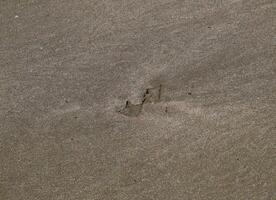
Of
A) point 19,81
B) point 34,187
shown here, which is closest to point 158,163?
point 34,187

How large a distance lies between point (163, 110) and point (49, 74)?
779mm

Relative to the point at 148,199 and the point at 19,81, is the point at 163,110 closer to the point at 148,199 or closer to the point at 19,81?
the point at 148,199

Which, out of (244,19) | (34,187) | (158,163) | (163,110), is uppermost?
(244,19)

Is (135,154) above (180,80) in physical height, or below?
below

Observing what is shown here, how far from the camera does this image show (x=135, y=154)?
11.4 feet

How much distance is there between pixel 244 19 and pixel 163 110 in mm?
798

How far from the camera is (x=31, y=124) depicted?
351cm

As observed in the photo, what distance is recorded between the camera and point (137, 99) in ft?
11.5

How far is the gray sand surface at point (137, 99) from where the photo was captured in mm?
3430

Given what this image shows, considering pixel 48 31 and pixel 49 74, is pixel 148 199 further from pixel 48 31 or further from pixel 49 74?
pixel 48 31

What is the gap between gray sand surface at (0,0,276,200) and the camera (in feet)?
11.3

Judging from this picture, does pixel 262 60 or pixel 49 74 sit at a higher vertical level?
pixel 262 60

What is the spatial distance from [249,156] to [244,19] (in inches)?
35.0

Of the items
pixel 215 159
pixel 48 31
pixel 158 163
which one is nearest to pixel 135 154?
pixel 158 163
